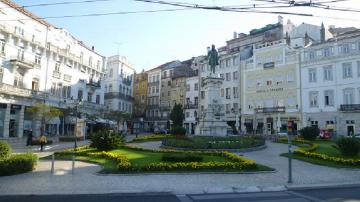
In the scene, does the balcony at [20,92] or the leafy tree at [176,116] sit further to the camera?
the leafy tree at [176,116]

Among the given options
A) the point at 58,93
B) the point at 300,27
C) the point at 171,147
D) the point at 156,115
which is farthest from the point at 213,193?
the point at 156,115

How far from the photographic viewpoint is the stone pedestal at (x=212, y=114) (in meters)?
35.3

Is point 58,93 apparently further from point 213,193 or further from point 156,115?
point 213,193

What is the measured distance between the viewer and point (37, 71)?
47781mm

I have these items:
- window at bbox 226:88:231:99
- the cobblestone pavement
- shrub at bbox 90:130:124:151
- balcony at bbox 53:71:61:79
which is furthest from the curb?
window at bbox 226:88:231:99

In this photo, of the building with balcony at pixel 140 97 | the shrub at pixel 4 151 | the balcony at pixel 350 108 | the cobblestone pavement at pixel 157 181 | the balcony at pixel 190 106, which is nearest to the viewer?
the cobblestone pavement at pixel 157 181

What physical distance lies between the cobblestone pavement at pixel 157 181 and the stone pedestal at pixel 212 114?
16.7 metres

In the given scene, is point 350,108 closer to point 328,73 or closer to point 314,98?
point 314,98

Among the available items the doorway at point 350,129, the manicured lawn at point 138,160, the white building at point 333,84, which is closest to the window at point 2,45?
the manicured lawn at point 138,160

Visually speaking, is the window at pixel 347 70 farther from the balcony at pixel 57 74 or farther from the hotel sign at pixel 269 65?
the balcony at pixel 57 74

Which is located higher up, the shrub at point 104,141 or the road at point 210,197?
the shrub at point 104,141

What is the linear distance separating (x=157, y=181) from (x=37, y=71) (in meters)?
38.8

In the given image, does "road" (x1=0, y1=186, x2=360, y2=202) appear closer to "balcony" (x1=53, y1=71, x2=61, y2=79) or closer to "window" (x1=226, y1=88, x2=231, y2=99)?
"balcony" (x1=53, y1=71, x2=61, y2=79)

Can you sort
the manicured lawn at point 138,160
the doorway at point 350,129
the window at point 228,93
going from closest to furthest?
the manicured lawn at point 138,160
the doorway at point 350,129
the window at point 228,93
